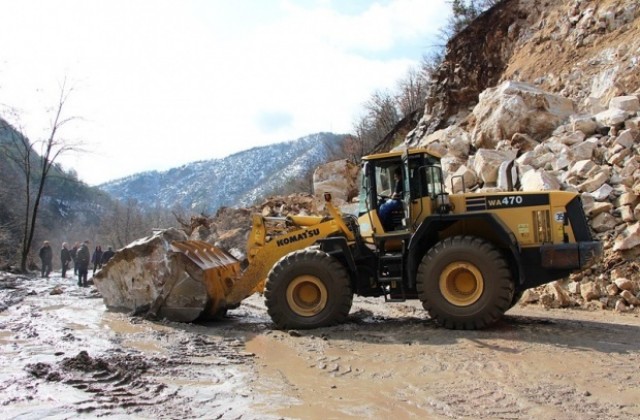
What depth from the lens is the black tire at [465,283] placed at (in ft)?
22.9

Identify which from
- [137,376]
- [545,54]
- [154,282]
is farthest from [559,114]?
[137,376]

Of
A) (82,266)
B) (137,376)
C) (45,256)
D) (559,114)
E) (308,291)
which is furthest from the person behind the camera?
(45,256)

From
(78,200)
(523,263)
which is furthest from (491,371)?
(78,200)

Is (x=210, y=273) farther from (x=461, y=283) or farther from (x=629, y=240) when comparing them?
(x=629, y=240)

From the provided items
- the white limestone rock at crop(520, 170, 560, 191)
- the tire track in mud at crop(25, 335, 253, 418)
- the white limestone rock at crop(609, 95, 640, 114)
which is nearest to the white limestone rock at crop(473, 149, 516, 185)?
the white limestone rock at crop(520, 170, 560, 191)

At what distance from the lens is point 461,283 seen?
7.29 m

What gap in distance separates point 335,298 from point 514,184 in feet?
22.4

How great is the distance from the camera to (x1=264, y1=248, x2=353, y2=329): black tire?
25.5ft

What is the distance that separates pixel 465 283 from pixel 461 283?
0.05 meters

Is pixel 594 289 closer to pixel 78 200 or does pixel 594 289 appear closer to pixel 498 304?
pixel 498 304

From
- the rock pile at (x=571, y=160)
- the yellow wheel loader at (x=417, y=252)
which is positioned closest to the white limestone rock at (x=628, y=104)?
the rock pile at (x=571, y=160)

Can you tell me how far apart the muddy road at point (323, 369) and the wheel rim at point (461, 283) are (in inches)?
17.7

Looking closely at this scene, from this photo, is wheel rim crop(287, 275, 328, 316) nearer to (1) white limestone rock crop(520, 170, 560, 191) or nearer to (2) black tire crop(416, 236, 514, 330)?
(2) black tire crop(416, 236, 514, 330)

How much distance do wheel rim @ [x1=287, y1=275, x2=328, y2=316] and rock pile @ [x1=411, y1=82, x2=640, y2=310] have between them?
100 inches
